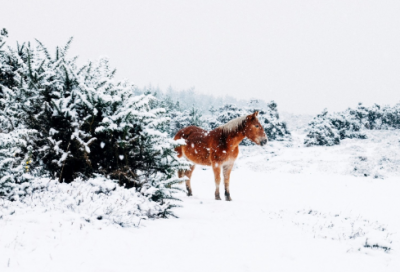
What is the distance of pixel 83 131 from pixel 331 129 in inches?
970

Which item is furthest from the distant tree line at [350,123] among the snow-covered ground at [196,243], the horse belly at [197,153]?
the horse belly at [197,153]

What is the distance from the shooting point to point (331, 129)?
24.7 meters

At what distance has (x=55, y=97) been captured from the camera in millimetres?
4961

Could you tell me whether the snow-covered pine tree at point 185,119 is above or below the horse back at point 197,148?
above

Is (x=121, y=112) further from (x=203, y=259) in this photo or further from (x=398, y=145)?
(x=398, y=145)

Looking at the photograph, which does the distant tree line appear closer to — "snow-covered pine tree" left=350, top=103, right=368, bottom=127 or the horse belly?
"snow-covered pine tree" left=350, top=103, right=368, bottom=127

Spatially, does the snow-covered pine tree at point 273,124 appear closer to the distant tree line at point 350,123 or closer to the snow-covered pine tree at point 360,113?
the distant tree line at point 350,123

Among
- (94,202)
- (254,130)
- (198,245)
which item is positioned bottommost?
(198,245)

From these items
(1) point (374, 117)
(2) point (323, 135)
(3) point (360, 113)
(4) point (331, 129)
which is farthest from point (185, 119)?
(1) point (374, 117)

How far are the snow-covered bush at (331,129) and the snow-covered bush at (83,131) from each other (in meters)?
22.7

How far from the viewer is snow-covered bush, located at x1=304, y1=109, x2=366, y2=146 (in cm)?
2459

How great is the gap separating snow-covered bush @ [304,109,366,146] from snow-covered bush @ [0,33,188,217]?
22.7 m

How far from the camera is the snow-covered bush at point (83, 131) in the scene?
15.0 ft

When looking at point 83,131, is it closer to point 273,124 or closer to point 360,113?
point 273,124
